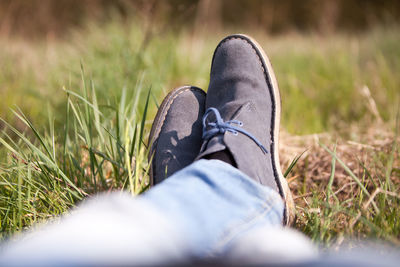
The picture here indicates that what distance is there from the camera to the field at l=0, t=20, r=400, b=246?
3.09ft

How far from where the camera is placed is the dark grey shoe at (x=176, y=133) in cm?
105

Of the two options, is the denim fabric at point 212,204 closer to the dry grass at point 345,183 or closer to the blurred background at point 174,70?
the dry grass at point 345,183

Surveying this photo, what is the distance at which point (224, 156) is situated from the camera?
3.02 feet

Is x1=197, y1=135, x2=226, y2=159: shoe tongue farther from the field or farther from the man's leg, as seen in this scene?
the field

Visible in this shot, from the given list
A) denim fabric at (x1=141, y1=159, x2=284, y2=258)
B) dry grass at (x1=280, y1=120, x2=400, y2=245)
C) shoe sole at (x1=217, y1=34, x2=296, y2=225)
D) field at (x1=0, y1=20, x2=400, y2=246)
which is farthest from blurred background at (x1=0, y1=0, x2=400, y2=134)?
denim fabric at (x1=141, y1=159, x2=284, y2=258)

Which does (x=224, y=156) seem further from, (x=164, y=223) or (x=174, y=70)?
(x=174, y=70)

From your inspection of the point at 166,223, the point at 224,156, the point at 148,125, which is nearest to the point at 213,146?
the point at 224,156

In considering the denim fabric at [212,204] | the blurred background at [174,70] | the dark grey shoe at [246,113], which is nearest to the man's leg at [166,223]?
the denim fabric at [212,204]

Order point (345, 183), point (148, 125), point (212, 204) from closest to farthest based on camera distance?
point (212, 204) < point (345, 183) < point (148, 125)

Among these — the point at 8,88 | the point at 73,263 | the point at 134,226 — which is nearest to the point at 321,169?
the point at 134,226

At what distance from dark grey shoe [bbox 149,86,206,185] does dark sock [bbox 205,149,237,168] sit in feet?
0.51

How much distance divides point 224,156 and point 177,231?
0.36m

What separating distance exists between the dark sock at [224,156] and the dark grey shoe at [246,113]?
0.04 feet

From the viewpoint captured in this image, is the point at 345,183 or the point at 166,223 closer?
the point at 166,223
